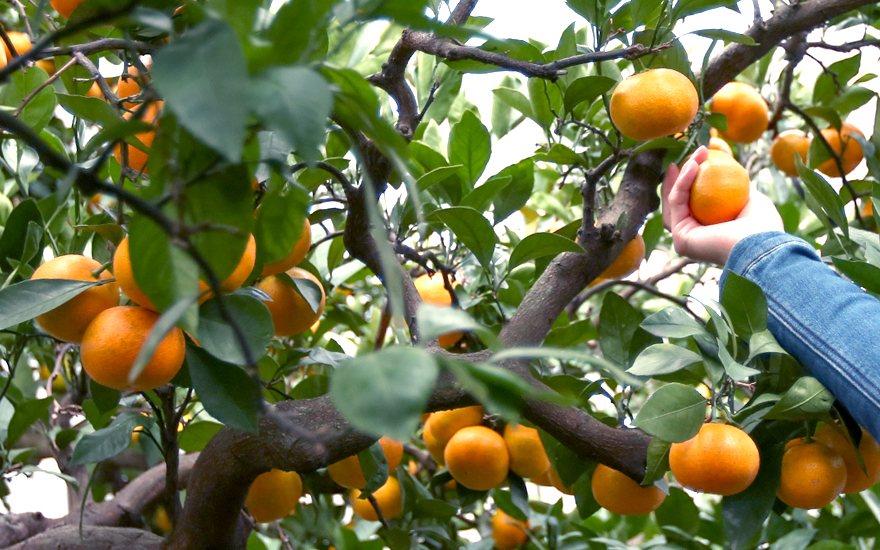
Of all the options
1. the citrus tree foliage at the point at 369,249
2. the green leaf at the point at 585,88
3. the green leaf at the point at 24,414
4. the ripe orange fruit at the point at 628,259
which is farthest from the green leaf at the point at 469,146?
the green leaf at the point at 24,414

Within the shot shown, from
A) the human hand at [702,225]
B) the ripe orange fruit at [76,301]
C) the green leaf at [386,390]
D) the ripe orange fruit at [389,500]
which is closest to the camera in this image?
the green leaf at [386,390]

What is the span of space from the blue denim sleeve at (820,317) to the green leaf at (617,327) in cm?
15

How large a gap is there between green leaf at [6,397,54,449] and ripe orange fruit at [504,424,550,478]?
68 cm

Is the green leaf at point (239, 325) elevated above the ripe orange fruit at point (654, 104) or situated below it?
below

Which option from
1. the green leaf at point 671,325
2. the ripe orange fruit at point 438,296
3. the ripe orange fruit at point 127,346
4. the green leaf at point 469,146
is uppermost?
the green leaf at point 469,146

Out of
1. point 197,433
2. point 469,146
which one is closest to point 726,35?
point 469,146

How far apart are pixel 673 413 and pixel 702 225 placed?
426 millimetres

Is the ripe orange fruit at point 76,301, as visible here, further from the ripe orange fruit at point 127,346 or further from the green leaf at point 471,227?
the green leaf at point 471,227

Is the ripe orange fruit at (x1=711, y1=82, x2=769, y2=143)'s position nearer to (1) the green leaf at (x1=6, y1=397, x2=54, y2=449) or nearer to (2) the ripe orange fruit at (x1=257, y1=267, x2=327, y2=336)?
(2) the ripe orange fruit at (x1=257, y1=267, x2=327, y2=336)

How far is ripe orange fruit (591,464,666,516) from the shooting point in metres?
0.84

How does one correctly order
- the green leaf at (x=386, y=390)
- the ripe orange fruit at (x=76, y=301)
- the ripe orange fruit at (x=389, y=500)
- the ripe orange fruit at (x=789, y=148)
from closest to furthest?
the green leaf at (x=386, y=390) < the ripe orange fruit at (x=76, y=301) < the ripe orange fruit at (x=389, y=500) < the ripe orange fruit at (x=789, y=148)

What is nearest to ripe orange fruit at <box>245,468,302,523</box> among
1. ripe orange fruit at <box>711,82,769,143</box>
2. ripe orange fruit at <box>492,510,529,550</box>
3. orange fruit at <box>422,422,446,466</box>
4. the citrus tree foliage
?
the citrus tree foliage

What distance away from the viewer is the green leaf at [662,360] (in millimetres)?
707

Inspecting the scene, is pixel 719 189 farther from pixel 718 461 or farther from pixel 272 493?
pixel 272 493
